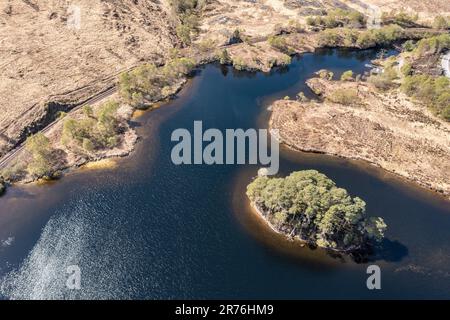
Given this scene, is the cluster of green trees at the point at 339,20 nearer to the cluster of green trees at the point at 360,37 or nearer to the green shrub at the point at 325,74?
the cluster of green trees at the point at 360,37

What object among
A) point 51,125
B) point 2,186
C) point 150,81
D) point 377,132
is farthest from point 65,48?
point 377,132

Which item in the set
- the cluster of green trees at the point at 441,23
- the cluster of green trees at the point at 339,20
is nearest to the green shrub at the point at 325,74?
the cluster of green trees at the point at 339,20

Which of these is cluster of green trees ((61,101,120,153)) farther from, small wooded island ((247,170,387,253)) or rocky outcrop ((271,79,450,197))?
small wooded island ((247,170,387,253))

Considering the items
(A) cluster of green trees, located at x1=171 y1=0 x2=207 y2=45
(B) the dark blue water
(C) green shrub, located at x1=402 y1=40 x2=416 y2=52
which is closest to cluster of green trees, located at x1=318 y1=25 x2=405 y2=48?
(C) green shrub, located at x1=402 y1=40 x2=416 y2=52

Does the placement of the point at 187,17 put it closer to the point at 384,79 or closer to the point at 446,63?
the point at 384,79

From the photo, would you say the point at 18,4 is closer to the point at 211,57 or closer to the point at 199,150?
the point at 211,57
